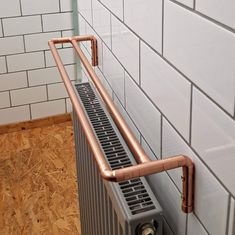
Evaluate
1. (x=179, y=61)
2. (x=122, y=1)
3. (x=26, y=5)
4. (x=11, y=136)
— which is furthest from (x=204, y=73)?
(x=11, y=136)

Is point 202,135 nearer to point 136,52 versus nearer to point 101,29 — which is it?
point 136,52

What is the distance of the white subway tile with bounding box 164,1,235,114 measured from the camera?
597 mm

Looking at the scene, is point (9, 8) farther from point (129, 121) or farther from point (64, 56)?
point (129, 121)

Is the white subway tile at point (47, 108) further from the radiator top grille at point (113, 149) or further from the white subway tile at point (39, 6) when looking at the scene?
the radiator top grille at point (113, 149)

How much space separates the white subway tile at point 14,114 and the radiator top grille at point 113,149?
1246mm

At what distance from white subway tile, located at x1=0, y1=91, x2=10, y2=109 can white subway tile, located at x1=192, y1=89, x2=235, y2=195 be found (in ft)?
6.18

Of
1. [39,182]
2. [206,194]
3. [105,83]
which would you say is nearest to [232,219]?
[206,194]

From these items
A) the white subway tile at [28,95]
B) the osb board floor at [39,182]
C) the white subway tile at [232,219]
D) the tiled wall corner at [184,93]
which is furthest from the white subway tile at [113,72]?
the white subway tile at [28,95]

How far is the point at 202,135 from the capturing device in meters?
0.70

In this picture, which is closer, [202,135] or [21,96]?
[202,135]

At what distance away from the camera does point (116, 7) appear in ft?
3.61

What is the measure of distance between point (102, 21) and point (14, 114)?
1406mm

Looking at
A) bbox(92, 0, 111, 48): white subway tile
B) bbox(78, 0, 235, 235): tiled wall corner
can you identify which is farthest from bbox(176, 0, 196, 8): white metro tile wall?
bbox(92, 0, 111, 48): white subway tile

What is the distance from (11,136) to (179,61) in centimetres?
192
